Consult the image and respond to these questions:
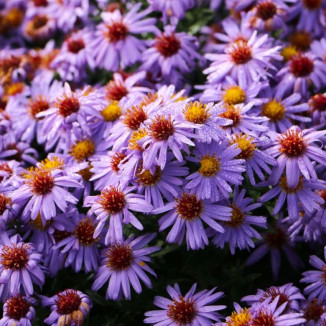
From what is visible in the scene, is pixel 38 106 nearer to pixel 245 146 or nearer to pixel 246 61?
pixel 246 61

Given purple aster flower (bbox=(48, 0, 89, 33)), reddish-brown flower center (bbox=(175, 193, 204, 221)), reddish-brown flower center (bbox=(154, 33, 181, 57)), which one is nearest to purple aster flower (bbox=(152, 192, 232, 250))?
reddish-brown flower center (bbox=(175, 193, 204, 221))

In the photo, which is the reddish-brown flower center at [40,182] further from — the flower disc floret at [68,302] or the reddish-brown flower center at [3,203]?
the flower disc floret at [68,302]

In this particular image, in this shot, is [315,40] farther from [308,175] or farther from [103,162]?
[103,162]

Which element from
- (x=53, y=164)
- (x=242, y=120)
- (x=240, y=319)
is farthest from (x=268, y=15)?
(x=240, y=319)

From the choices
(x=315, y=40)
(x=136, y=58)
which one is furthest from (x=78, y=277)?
(x=315, y=40)

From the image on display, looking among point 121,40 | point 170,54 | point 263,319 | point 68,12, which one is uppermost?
point 68,12

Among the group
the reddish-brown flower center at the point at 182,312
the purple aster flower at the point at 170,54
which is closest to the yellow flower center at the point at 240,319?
the reddish-brown flower center at the point at 182,312

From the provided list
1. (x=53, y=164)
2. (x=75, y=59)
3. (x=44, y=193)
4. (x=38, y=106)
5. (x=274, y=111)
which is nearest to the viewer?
(x=44, y=193)
